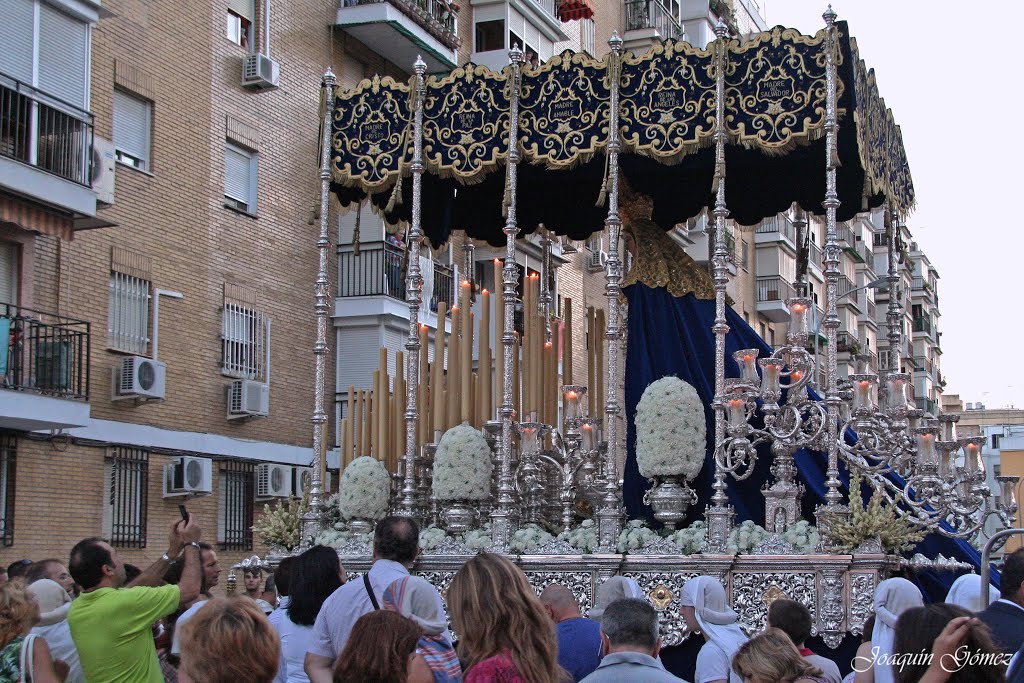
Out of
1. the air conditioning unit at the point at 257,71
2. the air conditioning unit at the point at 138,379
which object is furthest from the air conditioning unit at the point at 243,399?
the air conditioning unit at the point at 257,71

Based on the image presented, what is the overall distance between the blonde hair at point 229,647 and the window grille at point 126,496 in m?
13.1

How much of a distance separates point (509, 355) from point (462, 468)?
108 cm

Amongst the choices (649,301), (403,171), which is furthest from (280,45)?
(649,301)

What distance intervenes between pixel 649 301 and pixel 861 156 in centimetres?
236

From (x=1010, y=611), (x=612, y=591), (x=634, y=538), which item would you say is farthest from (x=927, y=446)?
(x=1010, y=611)

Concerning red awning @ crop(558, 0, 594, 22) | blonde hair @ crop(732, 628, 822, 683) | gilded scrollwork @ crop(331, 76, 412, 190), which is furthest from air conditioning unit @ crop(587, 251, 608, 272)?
blonde hair @ crop(732, 628, 822, 683)

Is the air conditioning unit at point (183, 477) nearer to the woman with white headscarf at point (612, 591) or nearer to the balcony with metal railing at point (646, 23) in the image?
the woman with white headscarf at point (612, 591)

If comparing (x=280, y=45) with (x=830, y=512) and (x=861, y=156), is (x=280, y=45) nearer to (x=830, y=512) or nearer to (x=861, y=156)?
(x=861, y=156)

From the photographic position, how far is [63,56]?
1667 centimetres

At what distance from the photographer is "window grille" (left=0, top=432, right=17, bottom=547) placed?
15.9 m

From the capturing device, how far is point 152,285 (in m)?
18.6

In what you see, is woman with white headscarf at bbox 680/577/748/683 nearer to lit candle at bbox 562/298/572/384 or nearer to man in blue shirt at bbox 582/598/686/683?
man in blue shirt at bbox 582/598/686/683

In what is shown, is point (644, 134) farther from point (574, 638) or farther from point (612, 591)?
point (574, 638)

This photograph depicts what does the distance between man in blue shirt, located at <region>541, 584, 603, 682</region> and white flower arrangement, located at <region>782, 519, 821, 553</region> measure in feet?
14.7
